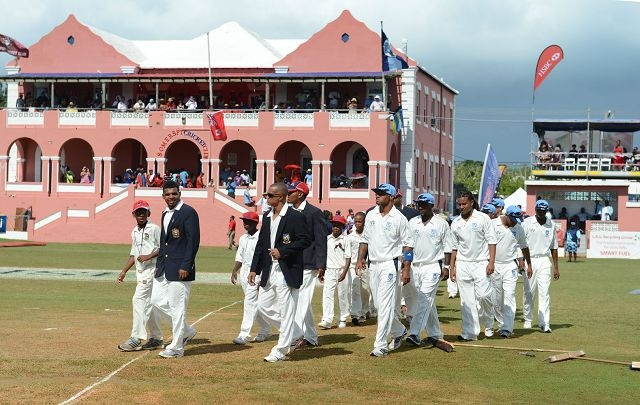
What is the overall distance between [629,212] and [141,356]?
45560 mm

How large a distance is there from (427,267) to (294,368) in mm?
3023

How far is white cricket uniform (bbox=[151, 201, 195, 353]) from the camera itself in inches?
524

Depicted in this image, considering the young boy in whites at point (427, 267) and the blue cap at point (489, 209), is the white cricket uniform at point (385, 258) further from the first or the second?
the blue cap at point (489, 209)

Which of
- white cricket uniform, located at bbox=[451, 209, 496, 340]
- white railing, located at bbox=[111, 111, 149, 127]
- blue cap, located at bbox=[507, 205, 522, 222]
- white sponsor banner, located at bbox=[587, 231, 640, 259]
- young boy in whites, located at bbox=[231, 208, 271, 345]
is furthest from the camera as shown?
white railing, located at bbox=[111, 111, 149, 127]

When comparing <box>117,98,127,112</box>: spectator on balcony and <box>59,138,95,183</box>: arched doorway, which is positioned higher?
<box>117,98,127,112</box>: spectator on balcony

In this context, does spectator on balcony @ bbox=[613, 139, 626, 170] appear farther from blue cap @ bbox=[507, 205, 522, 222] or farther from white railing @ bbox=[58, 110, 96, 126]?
blue cap @ bbox=[507, 205, 522, 222]

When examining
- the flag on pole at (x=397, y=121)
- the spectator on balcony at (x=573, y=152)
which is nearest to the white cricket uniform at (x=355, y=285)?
the flag on pole at (x=397, y=121)

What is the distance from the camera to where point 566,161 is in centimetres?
5922

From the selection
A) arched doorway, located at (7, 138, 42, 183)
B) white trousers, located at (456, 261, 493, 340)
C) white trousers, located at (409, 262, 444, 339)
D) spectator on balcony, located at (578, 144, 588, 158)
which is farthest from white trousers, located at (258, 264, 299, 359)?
arched doorway, located at (7, 138, 42, 183)

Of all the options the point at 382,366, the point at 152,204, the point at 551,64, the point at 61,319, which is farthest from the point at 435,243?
the point at 152,204

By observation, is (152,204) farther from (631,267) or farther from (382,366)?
(382,366)

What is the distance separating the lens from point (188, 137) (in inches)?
2223

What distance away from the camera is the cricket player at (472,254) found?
15.9 m

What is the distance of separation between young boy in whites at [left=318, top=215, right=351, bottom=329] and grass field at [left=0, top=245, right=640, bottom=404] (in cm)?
45
